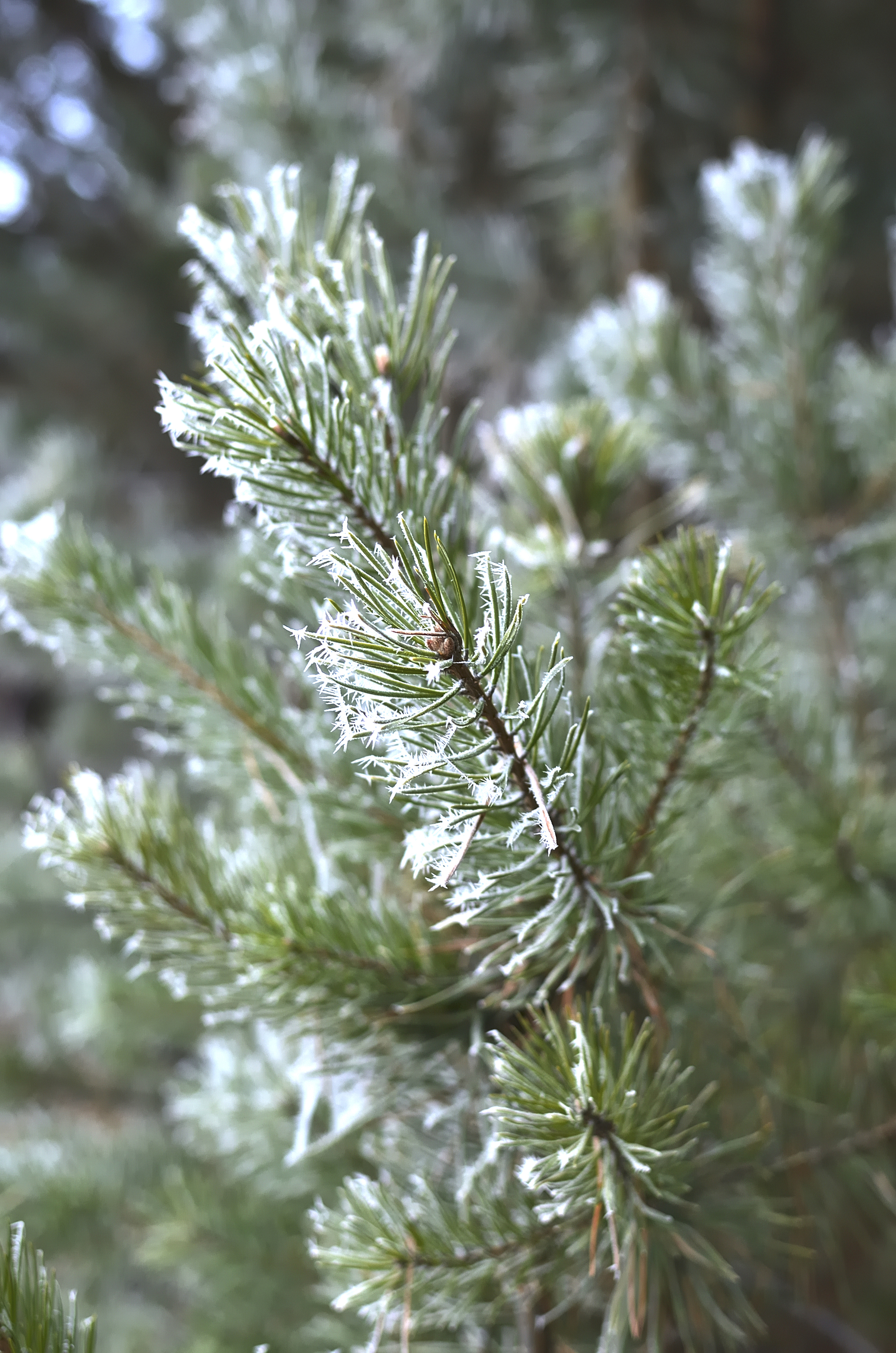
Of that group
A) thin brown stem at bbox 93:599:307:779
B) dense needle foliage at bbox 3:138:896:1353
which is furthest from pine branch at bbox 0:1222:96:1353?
thin brown stem at bbox 93:599:307:779

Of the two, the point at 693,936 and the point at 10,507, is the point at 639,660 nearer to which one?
the point at 693,936

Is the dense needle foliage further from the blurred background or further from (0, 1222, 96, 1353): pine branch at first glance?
the blurred background

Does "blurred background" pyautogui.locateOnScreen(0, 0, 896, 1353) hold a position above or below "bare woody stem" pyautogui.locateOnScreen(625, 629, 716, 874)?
above

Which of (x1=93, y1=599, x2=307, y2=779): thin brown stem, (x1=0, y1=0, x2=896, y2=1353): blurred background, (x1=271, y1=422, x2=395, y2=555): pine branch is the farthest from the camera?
(x1=0, y1=0, x2=896, y2=1353): blurred background

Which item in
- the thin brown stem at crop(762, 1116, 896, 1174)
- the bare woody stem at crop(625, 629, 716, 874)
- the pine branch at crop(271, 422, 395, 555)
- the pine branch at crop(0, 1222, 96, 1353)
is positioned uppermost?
the pine branch at crop(271, 422, 395, 555)

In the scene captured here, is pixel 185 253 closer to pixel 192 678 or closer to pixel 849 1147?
pixel 192 678

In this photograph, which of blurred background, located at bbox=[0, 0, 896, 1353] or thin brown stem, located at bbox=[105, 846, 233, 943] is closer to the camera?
thin brown stem, located at bbox=[105, 846, 233, 943]

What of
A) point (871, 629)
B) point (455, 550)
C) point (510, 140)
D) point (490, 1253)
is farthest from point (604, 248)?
point (490, 1253)

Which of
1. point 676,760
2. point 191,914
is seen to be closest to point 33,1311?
point 191,914

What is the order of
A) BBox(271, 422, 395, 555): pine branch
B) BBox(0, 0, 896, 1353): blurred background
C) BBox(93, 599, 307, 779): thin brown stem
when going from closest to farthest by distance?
BBox(271, 422, 395, 555): pine branch, BBox(93, 599, 307, 779): thin brown stem, BBox(0, 0, 896, 1353): blurred background
